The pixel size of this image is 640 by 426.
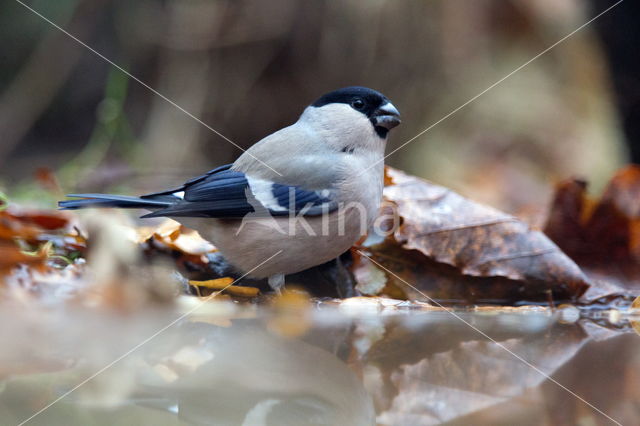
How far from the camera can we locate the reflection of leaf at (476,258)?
249cm

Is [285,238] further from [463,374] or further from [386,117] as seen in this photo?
[463,374]

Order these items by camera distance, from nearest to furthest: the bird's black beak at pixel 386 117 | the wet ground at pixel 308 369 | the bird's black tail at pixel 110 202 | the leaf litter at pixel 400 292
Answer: the wet ground at pixel 308 369 → the leaf litter at pixel 400 292 → the bird's black tail at pixel 110 202 → the bird's black beak at pixel 386 117

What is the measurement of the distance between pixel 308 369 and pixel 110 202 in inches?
50.4

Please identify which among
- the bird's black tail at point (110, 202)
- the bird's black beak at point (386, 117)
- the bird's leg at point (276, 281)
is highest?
the bird's black beak at point (386, 117)

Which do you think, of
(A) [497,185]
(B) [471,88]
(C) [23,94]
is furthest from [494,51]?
(C) [23,94]

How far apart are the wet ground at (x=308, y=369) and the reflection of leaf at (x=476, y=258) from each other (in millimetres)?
345

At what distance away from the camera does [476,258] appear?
2.51m

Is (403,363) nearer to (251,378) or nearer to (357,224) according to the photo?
(251,378)

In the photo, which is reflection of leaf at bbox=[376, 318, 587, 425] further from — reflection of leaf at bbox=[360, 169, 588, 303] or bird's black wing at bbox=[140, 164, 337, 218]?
bird's black wing at bbox=[140, 164, 337, 218]

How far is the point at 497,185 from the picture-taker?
4672 mm

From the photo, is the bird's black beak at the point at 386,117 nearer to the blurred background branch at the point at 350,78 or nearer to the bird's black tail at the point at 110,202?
the bird's black tail at the point at 110,202

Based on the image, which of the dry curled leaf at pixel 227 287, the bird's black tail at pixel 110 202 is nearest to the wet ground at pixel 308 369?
the dry curled leaf at pixel 227 287

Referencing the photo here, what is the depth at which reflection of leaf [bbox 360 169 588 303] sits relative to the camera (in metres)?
2.49

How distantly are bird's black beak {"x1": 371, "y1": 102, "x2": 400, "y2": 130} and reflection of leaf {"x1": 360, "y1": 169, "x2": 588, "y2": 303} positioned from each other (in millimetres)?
343
